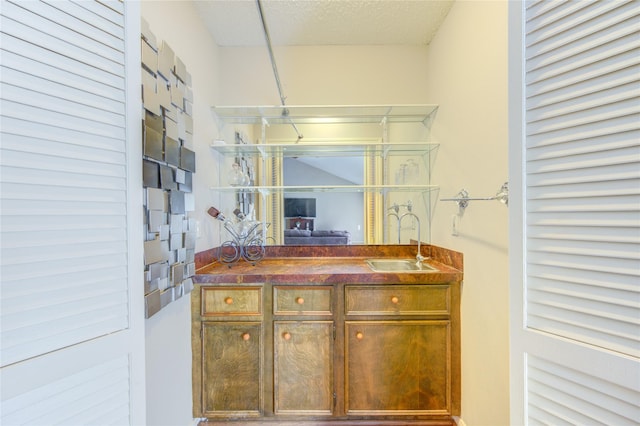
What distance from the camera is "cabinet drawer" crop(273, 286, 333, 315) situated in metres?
1.66

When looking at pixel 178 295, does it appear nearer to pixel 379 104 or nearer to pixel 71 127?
pixel 71 127

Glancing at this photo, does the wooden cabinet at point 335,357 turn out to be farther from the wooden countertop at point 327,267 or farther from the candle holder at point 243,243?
the candle holder at point 243,243

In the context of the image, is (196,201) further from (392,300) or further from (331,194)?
(392,300)

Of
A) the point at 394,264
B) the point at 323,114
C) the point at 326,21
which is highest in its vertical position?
the point at 326,21

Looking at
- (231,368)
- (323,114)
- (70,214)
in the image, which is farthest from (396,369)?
(323,114)

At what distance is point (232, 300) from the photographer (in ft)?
5.48

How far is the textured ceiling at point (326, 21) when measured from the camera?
1808 millimetres

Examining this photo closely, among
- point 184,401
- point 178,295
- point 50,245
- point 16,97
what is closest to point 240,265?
point 178,295

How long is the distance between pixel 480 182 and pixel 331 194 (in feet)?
3.75

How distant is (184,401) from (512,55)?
2277 mm

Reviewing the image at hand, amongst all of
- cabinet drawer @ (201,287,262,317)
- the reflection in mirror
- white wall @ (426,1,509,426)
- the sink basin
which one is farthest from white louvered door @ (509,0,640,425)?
the reflection in mirror

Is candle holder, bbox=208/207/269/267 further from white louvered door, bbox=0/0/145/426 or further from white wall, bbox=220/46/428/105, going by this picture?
white louvered door, bbox=0/0/145/426

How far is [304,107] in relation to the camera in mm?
2143

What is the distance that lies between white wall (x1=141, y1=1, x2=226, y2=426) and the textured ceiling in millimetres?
203
